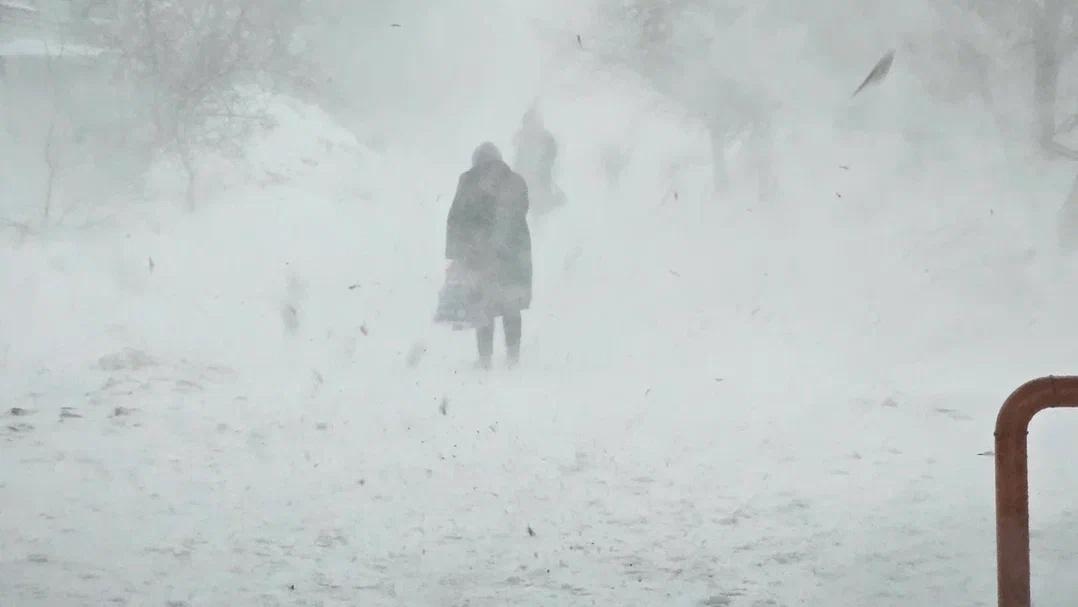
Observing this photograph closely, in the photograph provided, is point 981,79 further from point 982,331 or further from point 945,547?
point 945,547

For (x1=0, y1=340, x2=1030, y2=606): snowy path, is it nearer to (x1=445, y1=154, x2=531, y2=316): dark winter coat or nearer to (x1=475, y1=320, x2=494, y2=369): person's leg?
(x1=475, y1=320, x2=494, y2=369): person's leg

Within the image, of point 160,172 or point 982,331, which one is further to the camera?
point 160,172

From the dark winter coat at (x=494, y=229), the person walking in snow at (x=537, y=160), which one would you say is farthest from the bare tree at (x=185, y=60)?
the dark winter coat at (x=494, y=229)

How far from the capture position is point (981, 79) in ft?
37.3

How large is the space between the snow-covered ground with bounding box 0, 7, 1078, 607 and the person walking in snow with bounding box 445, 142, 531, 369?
44 centimetres

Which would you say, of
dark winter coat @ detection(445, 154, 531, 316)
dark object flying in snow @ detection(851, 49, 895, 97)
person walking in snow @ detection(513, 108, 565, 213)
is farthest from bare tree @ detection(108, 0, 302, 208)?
dark object flying in snow @ detection(851, 49, 895, 97)

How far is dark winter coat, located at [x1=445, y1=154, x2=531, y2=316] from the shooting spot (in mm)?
6914

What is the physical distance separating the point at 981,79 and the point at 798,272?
3124 mm

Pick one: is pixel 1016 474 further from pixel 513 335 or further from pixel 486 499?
pixel 513 335

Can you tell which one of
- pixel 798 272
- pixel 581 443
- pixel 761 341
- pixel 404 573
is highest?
pixel 798 272

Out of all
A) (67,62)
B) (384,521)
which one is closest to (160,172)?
(67,62)

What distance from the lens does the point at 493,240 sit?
6941mm

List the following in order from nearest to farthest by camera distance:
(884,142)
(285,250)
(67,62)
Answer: (285,250)
(67,62)
(884,142)

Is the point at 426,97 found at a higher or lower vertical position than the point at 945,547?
higher
